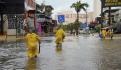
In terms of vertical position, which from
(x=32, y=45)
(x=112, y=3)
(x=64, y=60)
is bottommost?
(x=64, y=60)

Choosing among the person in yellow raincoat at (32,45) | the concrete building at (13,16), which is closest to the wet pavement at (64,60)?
the person in yellow raincoat at (32,45)

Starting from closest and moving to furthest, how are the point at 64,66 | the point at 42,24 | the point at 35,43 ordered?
the point at 64,66, the point at 35,43, the point at 42,24

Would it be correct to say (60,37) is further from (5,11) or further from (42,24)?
(42,24)

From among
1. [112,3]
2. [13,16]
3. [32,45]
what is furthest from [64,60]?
[13,16]

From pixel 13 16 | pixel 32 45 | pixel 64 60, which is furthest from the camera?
pixel 13 16

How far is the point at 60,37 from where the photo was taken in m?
33.5

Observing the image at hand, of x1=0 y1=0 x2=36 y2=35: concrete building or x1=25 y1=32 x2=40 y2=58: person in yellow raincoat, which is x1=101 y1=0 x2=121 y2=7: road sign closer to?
x1=0 y1=0 x2=36 y2=35: concrete building

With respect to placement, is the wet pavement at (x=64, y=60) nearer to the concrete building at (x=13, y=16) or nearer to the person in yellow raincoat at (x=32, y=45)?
the person in yellow raincoat at (x=32, y=45)

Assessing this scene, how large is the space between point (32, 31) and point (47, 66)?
549 cm

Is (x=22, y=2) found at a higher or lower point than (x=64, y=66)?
higher

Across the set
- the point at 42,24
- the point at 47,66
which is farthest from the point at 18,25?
the point at 47,66

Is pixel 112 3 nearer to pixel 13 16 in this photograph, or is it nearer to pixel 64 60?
pixel 13 16

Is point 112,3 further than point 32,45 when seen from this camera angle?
Yes

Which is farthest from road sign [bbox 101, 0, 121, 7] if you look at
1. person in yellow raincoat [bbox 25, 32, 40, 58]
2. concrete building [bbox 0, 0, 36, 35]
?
person in yellow raincoat [bbox 25, 32, 40, 58]
